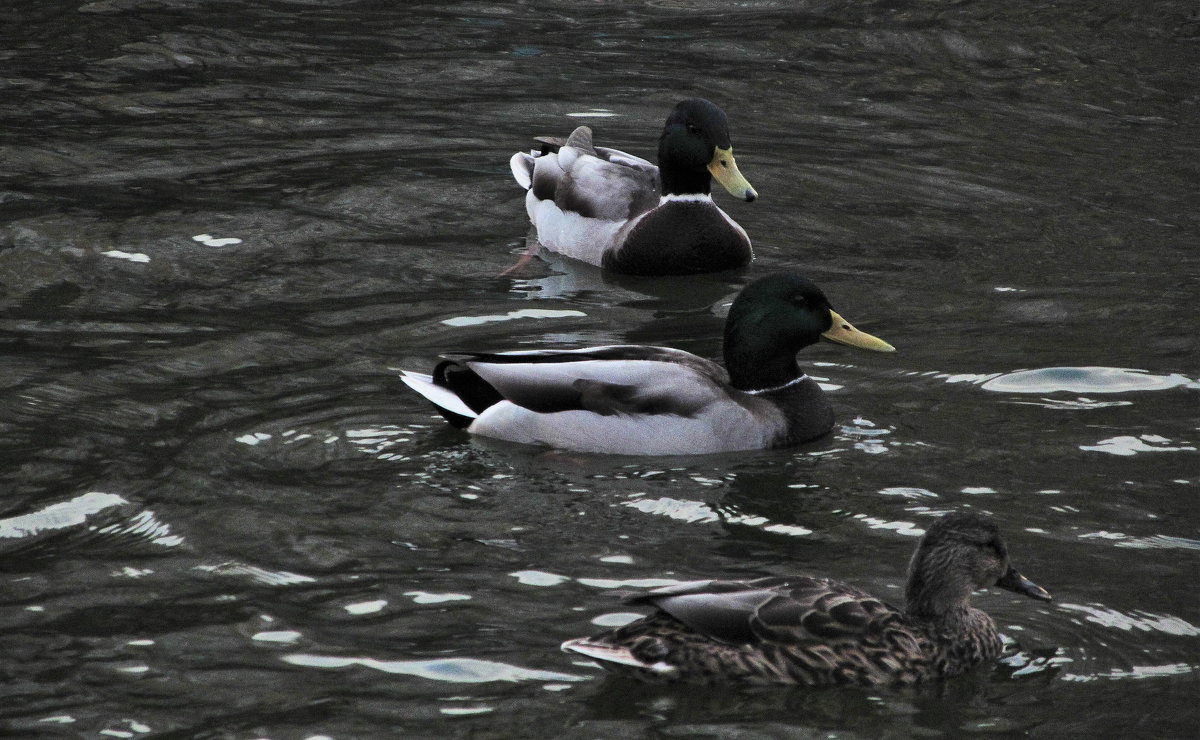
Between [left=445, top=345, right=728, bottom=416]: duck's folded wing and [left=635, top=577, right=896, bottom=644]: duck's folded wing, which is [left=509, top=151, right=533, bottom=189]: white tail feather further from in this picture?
[left=635, top=577, right=896, bottom=644]: duck's folded wing

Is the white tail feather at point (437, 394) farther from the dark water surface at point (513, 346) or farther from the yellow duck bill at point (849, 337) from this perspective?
the yellow duck bill at point (849, 337)

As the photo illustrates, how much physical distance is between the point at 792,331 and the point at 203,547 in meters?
2.91

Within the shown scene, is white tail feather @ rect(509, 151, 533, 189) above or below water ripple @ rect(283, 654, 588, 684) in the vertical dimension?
above

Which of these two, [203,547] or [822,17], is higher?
[822,17]

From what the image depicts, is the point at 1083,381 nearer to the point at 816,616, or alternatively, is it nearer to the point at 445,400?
the point at 445,400

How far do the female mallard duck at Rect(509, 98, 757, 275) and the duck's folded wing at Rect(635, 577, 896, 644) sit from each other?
550 cm

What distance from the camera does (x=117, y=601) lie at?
245 inches

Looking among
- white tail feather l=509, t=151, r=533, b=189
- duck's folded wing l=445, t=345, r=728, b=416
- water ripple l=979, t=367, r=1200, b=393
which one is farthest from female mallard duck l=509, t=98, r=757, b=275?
duck's folded wing l=445, t=345, r=728, b=416

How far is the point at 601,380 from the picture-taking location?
7.85 m

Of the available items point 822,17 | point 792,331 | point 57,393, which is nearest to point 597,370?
point 792,331

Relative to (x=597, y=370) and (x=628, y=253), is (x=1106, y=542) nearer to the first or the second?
(x=597, y=370)

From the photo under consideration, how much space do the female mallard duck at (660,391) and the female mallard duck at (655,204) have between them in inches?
112

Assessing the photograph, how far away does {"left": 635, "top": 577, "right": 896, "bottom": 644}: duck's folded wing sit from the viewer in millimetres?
5629

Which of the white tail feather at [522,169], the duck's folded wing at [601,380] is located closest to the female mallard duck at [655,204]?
the white tail feather at [522,169]
